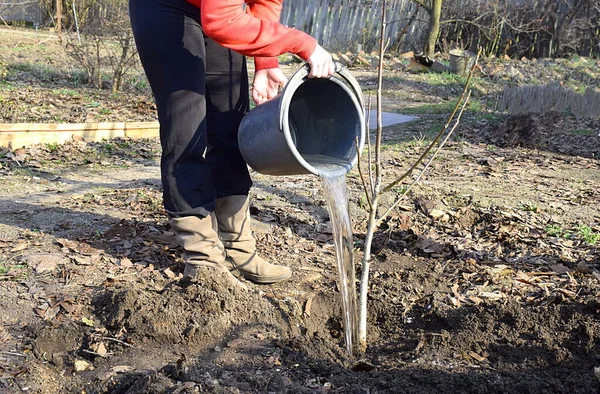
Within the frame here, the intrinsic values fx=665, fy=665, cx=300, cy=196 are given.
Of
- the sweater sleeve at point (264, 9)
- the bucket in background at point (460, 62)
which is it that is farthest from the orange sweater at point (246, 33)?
the bucket in background at point (460, 62)

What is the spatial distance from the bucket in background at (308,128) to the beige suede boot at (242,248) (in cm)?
55

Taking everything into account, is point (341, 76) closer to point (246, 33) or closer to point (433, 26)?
point (246, 33)

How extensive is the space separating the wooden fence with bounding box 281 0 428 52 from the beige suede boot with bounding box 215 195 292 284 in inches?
573

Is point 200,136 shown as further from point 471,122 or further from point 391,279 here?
point 471,122

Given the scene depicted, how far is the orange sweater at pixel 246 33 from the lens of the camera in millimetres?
2602

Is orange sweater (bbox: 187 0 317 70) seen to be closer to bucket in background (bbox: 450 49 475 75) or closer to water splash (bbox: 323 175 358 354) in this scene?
water splash (bbox: 323 175 358 354)

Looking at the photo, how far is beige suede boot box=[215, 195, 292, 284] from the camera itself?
344 centimetres

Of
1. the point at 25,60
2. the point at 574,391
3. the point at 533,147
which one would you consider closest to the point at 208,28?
the point at 574,391

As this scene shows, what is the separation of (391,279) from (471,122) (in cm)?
521

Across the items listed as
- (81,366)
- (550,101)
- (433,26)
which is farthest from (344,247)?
(433,26)

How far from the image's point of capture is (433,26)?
1580 cm

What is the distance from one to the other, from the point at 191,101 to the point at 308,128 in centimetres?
57

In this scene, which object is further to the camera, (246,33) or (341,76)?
(341,76)

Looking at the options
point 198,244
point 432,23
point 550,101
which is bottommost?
point 198,244
